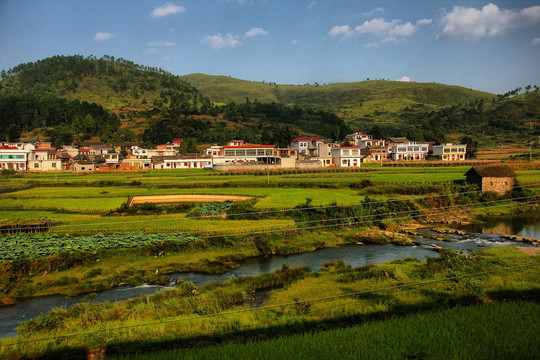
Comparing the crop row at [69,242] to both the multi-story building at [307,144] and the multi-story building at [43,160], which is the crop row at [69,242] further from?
the multi-story building at [307,144]

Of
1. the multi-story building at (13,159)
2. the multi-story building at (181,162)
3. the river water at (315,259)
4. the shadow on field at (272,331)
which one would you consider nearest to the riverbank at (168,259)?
the river water at (315,259)

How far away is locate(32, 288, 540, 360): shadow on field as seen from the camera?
34.4 feet

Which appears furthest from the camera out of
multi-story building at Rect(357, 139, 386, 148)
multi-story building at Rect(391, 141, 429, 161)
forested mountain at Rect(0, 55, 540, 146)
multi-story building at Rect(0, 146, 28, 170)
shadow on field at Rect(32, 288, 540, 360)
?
forested mountain at Rect(0, 55, 540, 146)

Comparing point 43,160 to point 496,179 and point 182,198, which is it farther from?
point 496,179

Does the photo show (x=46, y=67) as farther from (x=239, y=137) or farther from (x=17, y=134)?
(x=239, y=137)

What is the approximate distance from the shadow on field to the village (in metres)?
48.2

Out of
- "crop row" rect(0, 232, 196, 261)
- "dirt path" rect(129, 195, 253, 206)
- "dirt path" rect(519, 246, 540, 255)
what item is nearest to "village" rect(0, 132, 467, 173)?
"dirt path" rect(129, 195, 253, 206)

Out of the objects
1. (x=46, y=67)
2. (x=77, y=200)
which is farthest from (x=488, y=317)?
(x=46, y=67)

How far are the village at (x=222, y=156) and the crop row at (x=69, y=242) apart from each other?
3851 centimetres

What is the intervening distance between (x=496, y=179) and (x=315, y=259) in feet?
78.9

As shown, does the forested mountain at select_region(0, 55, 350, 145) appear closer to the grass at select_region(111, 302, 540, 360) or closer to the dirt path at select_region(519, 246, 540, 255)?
the dirt path at select_region(519, 246, 540, 255)

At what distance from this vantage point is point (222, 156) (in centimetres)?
6969

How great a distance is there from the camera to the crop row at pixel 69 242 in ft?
63.6

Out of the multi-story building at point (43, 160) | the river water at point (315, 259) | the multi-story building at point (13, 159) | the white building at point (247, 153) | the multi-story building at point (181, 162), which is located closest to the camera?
the river water at point (315, 259)
